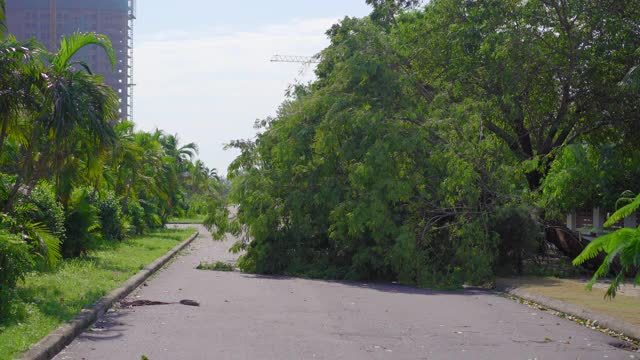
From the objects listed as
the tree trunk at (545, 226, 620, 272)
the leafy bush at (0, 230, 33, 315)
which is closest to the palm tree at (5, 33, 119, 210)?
the leafy bush at (0, 230, 33, 315)

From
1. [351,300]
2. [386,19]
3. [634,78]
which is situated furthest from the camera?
[386,19]

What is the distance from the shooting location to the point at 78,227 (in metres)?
21.5

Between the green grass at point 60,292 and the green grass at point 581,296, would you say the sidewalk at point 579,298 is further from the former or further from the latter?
the green grass at point 60,292

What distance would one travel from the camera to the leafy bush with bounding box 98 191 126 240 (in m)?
29.0

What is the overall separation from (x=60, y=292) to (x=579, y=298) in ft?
30.4

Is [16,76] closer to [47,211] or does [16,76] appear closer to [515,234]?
[47,211]

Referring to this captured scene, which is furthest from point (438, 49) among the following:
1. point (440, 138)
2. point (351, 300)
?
point (351, 300)

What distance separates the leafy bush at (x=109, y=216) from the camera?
28969 millimetres

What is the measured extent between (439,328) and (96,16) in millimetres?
189389

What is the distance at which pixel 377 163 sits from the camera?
19.8 m

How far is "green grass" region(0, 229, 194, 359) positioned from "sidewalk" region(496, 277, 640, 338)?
703 cm

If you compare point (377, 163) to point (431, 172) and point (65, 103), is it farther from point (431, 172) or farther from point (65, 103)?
point (65, 103)

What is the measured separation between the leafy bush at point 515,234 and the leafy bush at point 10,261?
39.4 feet

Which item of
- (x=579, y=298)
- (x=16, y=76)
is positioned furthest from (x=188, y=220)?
(x=579, y=298)
